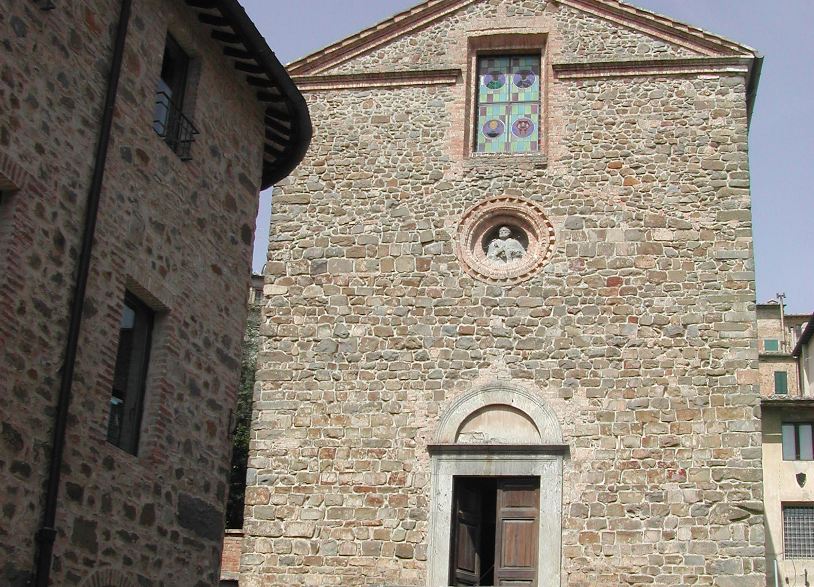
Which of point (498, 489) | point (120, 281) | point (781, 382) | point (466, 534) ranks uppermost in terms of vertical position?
point (781, 382)

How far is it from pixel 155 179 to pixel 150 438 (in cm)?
211

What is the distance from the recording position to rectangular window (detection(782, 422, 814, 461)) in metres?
27.6

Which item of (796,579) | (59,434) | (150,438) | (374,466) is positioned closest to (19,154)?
(59,434)

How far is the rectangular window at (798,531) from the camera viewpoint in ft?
85.6

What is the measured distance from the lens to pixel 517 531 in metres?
15.9

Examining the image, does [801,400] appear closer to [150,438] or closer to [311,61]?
[311,61]

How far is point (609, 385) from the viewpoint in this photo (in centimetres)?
1617

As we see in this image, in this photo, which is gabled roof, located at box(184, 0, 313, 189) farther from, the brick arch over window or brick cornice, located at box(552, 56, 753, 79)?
brick cornice, located at box(552, 56, 753, 79)

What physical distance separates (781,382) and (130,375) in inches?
1405

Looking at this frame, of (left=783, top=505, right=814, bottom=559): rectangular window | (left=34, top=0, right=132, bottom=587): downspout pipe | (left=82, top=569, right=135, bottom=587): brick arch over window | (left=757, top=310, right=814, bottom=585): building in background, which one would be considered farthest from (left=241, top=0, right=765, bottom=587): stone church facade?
(left=783, top=505, right=814, bottom=559): rectangular window

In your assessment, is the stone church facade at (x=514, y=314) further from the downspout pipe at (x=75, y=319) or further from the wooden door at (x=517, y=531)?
the downspout pipe at (x=75, y=319)

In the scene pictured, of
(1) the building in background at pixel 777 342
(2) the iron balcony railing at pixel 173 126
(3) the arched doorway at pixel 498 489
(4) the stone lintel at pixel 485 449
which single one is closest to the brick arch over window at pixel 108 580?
(2) the iron balcony railing at pixel 173 126

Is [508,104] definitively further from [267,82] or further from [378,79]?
[267,82]

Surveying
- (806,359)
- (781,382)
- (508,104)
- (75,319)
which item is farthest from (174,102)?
(781,382)
